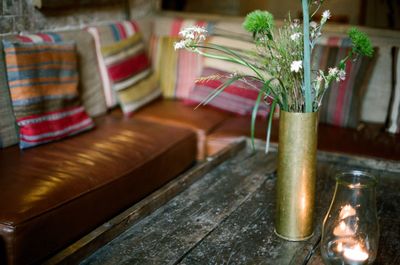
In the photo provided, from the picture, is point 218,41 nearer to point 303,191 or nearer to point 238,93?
point 238,93

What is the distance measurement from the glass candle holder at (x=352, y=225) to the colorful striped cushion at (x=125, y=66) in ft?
6.03

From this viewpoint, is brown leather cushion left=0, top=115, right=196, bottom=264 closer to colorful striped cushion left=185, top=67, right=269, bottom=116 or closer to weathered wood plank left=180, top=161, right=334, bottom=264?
colorful striped cushion left=185, top=67, right=269, bottom=116

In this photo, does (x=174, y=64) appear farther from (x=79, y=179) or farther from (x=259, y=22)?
(x=259, y=22)

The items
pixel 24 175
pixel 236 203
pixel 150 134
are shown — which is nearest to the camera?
pixel 236 203

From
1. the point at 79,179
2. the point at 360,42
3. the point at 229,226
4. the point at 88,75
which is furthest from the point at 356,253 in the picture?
the point at 88,75

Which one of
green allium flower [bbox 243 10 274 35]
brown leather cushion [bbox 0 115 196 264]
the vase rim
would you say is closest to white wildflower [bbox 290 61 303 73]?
green allium flower [bbox 243 10 274 35]

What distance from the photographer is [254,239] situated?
139 cm

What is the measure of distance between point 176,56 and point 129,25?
1.18 ft

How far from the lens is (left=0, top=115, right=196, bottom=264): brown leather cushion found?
5.16 feet

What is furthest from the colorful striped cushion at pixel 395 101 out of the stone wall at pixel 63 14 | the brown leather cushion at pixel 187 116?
the stone wall at pixel 63 14

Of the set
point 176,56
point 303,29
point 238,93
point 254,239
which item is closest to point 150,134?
point 238,93

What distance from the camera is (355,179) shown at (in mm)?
1249

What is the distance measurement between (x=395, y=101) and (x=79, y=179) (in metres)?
1.70

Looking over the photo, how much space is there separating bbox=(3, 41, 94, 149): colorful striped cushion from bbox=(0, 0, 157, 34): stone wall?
0.25 m
